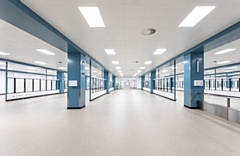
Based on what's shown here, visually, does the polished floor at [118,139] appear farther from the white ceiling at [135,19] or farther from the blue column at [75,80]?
the white ceiling at [135,19]

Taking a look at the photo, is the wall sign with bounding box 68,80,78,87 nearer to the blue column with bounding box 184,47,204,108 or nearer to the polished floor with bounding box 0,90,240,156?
the polished floor with bounding box 0,90,240,156

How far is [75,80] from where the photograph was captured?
7855 millimetres

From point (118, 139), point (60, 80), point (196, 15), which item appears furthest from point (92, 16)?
point (60, 80)

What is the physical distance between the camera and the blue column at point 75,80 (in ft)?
25.4

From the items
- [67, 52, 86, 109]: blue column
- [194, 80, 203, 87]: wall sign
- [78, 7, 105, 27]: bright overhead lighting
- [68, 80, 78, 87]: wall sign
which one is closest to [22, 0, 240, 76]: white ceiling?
[78, 7, 105, 27]: bright overhead lighting

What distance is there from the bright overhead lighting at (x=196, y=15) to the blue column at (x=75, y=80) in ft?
18.3

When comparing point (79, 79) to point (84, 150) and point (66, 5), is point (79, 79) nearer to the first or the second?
point (66, 5)

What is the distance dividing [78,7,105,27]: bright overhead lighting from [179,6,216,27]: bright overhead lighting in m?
2.61

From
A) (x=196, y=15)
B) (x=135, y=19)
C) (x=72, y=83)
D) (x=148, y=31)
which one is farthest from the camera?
(x=72, y=83)

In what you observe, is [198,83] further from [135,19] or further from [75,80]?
[75,80]

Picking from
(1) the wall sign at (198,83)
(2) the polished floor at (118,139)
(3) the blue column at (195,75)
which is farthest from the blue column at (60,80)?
(1) the wall sign at (198,83)

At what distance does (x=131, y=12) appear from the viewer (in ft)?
12.6

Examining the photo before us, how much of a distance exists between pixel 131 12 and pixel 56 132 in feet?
13.1

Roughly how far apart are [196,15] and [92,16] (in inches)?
119
